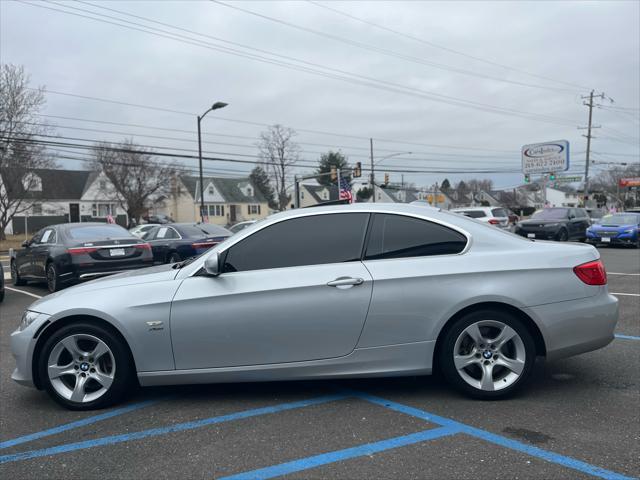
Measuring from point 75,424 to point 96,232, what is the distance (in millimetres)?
7045

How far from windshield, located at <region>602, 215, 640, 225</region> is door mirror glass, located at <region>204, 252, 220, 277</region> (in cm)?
2140

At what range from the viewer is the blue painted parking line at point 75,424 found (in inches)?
141

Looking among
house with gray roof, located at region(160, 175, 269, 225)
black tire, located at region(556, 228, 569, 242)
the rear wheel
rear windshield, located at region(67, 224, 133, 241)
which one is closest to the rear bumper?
rear windshield, located at region(67, 224, 133, 241)

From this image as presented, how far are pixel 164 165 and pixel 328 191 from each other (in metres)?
36.3

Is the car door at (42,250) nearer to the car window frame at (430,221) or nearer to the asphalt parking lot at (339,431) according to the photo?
the asphalt parking lot at (339,431)

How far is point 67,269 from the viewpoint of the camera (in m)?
9.57

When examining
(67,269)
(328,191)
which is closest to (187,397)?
(67,269)

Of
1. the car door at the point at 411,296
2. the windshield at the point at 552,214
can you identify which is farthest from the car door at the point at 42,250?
the windshield at the point at 552,214

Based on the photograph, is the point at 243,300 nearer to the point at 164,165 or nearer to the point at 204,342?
the point at 204,342

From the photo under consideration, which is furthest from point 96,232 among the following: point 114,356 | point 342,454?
point 342,454

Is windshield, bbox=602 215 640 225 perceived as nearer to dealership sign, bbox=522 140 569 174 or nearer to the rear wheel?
the rear wheel

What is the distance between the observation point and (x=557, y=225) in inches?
830

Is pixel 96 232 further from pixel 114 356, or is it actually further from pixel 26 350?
pixel 114 356

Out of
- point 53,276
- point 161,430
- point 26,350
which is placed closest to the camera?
point 161,430
